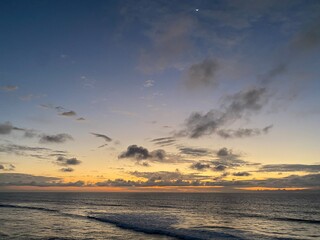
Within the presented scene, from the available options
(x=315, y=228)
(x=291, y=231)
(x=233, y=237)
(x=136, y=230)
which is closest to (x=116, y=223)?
(x=136, y=230)

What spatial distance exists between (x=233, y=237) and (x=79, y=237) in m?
22.1

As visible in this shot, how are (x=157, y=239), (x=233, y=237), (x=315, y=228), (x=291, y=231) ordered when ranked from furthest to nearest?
(x=315, y=228), (x=291, y=231), (x=233, y=237), (x=157, y=239)

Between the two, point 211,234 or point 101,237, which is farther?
point 211,234

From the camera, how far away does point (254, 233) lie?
5253 cm

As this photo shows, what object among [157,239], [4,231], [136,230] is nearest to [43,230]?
[4,231]

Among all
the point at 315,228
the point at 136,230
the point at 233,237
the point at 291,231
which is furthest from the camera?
the point at 315,228

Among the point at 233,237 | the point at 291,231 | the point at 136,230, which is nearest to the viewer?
the point at 233,237

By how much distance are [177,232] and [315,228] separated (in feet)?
93.2

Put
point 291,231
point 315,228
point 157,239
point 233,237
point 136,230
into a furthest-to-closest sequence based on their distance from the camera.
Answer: point 315,228 < point 291,231 < point 136,230 < point 233,237 < point 157,239

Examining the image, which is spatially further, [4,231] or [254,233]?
[254,233]

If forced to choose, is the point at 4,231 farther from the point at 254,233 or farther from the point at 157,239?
the point at 254,233

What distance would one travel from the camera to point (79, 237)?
43812 millimetres

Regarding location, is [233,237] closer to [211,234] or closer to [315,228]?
[211,234]

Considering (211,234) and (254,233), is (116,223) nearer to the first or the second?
(211,234)
